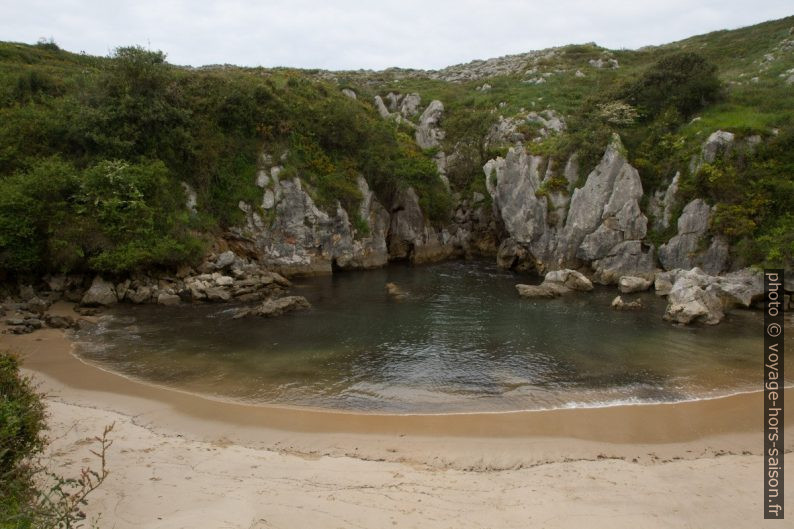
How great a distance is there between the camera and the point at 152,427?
13.0m

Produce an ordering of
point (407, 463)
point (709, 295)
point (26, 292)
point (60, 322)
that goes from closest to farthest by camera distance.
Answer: point (407, 463) → point (60, 322) → point (709, 295) → point (26, 292)

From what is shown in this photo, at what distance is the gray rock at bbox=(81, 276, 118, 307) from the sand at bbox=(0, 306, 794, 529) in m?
11.0

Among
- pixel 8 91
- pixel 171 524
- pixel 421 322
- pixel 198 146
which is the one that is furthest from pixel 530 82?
pixel 171 524

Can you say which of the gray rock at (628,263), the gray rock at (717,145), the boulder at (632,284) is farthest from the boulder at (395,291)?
the gray rock at (717,145)

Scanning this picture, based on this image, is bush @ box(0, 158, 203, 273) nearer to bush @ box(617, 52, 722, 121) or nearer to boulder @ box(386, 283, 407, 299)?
boulder @ box(386, 283, 407, 299)

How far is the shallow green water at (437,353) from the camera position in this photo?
15766 mm

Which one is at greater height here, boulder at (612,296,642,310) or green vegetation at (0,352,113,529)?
green vegetation at (0,352,113,529)

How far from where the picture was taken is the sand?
870 cm

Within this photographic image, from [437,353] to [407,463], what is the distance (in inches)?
345

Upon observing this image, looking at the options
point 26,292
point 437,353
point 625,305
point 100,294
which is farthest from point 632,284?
point 26,292

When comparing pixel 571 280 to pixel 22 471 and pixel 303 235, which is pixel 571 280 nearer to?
pixel 303 235

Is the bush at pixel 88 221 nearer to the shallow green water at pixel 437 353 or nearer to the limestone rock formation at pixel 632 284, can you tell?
the shallow green water at pixel 437 353

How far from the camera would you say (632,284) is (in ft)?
101

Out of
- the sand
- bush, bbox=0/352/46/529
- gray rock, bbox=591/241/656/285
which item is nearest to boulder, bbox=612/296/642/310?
gray rock, bbox=591/241/656/285
